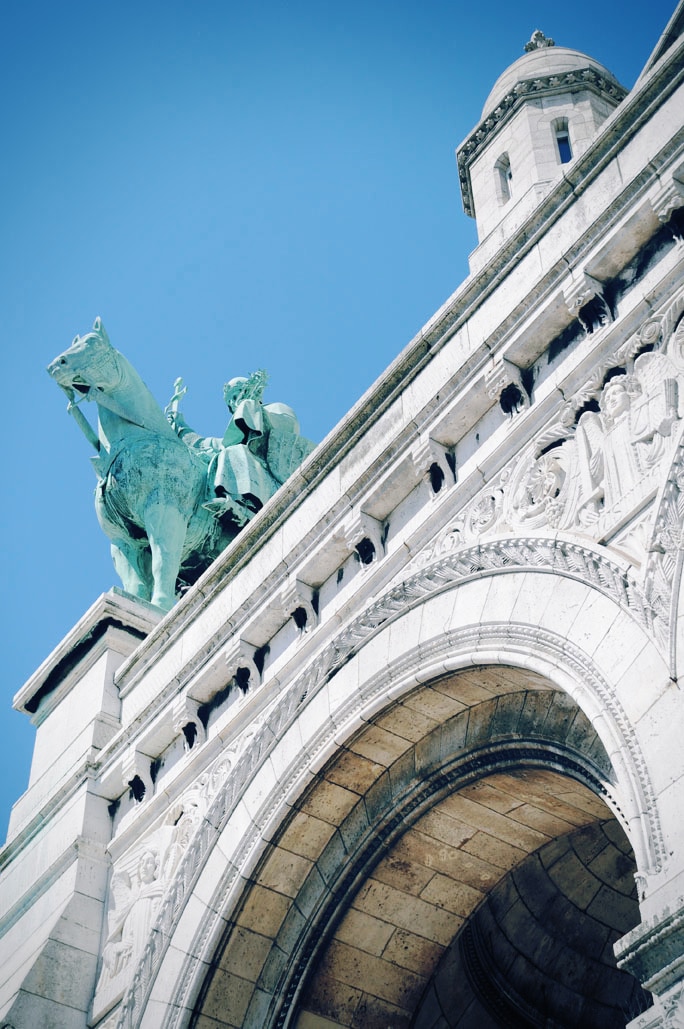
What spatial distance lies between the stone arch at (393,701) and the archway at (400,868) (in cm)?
16

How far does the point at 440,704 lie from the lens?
1076 cm

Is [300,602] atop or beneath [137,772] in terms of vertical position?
atop

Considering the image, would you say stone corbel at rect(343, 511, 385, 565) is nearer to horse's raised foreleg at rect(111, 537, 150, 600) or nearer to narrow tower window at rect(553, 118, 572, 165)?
narrow tower window at rect(553, 118, 572, 165)

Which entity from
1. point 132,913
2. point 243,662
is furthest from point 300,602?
point 132,913

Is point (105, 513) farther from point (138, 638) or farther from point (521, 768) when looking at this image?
point (521, 768)

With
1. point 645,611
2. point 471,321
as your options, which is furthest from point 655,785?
point 471,321

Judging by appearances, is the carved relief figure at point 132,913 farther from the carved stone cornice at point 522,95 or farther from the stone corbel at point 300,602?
the carved stone cornice at point 522,95

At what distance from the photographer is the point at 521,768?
10453mm

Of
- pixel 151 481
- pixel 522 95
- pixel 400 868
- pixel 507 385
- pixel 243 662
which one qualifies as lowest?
pixel 400 868

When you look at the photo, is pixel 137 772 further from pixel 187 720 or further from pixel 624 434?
pixel 624 434

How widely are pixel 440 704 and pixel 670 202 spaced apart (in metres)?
3.80

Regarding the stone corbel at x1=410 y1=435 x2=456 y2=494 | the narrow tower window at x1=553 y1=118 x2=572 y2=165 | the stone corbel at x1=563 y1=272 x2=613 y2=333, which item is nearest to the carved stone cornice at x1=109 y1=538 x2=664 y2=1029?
the stone corbel at x1=410 y1=435 x2=456 y2=494

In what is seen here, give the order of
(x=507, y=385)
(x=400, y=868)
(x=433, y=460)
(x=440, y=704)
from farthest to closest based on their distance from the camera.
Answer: (x=433, y=460), (x=400, y=868), (x=507, y=385), (x=440, y=704)

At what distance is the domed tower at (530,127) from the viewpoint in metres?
15.2
